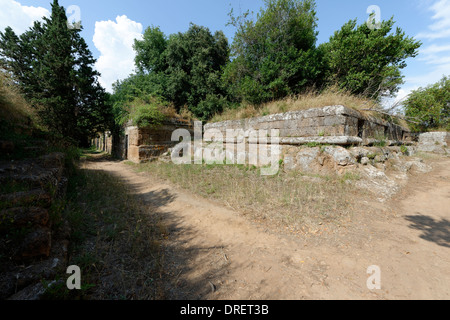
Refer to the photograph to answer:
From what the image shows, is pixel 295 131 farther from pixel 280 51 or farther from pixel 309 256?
pixel 309 256

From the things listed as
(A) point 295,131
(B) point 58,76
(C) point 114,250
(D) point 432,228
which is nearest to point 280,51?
(A) point 295,131

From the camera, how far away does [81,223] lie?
8.66ft

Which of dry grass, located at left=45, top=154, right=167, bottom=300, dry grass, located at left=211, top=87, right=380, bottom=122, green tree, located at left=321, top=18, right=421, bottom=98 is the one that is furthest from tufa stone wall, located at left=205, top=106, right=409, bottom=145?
dry grass, located at left=45, top=154, right=167, bottom=300

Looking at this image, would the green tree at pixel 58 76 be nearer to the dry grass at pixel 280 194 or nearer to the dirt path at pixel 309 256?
the dry grass at pixel 280 194

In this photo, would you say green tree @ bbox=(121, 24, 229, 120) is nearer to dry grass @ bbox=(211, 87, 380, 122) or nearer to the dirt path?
dry grass @ bbox=(211, 87, 380, 122)

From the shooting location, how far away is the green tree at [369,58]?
296 inches

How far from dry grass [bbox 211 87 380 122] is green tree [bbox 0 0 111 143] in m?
8.18

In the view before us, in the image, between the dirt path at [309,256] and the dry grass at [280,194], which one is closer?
the dirt path at [309,256]

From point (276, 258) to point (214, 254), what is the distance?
844mm

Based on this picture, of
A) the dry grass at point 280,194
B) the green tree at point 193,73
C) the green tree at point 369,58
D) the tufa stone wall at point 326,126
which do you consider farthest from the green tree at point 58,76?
the green tree at point 369,58

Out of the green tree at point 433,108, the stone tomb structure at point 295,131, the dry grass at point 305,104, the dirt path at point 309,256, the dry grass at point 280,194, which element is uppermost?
the green tree at point 433,108

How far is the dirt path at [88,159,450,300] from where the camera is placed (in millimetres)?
1801

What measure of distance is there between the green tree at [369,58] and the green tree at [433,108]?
17.2 feet
